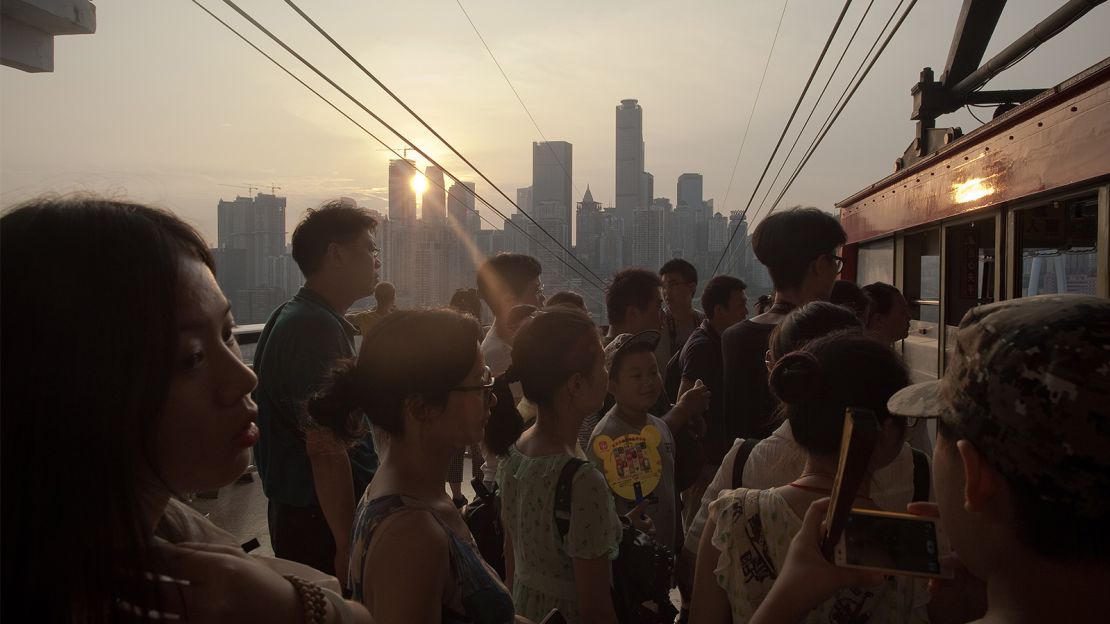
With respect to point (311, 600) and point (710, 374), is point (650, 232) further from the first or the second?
point (311, 600)

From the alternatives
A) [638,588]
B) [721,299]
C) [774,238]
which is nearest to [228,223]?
[721,299]

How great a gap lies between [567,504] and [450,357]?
0.52 metres

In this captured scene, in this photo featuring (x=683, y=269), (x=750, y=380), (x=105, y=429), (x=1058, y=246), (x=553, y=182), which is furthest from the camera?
(x=553, y=182)

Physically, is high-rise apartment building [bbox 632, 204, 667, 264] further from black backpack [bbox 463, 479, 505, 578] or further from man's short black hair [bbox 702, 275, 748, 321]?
black backpack [bbox 463, 479, 505, 578]

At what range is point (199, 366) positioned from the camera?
35.6 inches

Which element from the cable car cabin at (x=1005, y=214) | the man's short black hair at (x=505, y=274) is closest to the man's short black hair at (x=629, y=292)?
the man's short black hair at (x=505, y=274)

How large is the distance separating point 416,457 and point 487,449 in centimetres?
76

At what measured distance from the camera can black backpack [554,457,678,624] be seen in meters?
2.07

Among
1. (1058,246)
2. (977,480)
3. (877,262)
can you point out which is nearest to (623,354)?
(977,480)

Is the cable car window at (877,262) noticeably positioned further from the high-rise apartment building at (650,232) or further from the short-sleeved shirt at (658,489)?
the high-rise apartment building at (650,232)

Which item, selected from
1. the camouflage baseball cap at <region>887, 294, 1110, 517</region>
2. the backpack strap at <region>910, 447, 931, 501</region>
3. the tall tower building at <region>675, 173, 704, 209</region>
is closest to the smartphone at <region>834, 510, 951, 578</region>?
the camouflage baseball cap at <region>887, 294, 1110, 517</region>

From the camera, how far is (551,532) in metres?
2.08

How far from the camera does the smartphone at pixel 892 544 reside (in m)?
1.13

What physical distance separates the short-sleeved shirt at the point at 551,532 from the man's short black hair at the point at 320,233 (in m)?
1.22
